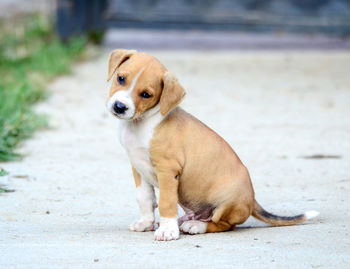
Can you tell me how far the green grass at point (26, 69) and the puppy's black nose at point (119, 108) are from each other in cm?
221

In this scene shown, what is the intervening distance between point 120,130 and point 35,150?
2.24m

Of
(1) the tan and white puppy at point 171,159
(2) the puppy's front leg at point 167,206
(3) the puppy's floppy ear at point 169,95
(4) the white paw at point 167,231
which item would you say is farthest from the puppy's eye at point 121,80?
(4) the white paw at point 167,231

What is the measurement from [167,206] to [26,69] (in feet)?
19.6

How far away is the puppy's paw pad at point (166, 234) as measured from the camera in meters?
3.62

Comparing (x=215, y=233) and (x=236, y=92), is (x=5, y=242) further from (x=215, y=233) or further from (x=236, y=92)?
(x=236, y=92)

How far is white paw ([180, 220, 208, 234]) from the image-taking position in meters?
3.80

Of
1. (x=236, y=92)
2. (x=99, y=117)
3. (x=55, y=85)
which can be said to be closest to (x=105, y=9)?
(x=55, y=85)

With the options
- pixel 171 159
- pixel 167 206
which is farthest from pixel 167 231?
pixel 171 159

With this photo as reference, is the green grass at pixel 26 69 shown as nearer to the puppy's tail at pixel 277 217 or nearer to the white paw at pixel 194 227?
the white paw at pixel 194 227

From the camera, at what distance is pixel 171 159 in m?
3.67

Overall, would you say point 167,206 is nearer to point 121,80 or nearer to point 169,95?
point 169,95

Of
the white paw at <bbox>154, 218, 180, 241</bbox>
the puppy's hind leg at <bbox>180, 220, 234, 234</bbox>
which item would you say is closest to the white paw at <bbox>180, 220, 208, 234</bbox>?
the puppy's hind leg at <bbox>180, 220, 234, 234</bbox>

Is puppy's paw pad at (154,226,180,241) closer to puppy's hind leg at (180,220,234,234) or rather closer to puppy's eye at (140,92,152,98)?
puppy's hind leg at (180,220,234,234)

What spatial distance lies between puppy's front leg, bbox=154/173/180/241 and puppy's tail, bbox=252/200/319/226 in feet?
1.83
